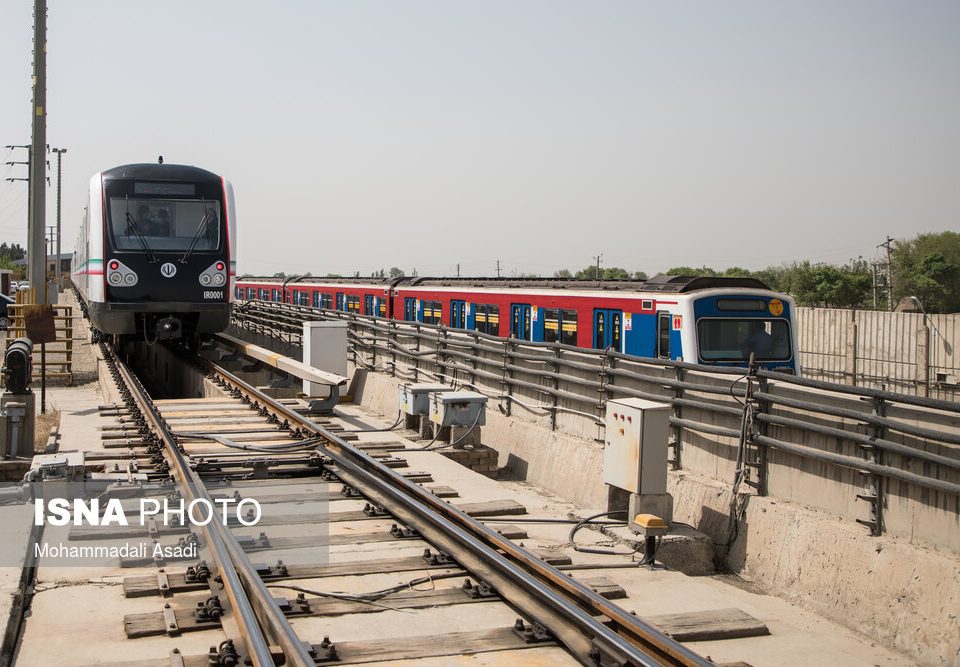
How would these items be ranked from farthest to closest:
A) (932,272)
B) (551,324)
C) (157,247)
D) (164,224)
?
1. (932,272)
2. (551,324)
3. (164,224)
4. (157,247)

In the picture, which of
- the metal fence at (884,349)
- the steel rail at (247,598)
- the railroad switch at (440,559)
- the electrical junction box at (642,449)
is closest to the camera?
the steel rail at (247,598)

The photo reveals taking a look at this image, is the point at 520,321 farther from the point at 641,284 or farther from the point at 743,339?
the point at 743,339

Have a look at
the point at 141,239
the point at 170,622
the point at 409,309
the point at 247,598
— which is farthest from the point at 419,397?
the point at 409,309

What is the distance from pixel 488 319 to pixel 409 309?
6.08 meters

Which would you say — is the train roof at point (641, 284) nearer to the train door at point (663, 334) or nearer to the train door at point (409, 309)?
the train door at point (663, 334)

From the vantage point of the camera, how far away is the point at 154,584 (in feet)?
22.6

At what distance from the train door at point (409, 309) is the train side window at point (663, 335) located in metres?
12.2

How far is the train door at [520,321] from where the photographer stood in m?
21.2

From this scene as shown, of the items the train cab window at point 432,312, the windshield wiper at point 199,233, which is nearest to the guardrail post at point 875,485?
the windshield wiper at point 199,233

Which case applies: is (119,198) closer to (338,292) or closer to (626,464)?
(626,464)

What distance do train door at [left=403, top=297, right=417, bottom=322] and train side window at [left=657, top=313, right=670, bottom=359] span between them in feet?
40.2

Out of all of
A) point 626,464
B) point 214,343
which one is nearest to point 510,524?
point 626,464

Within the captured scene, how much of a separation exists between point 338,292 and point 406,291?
715 centimetres

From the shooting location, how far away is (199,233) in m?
19.9
